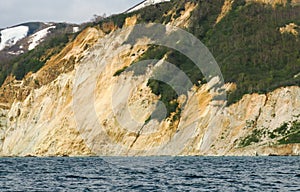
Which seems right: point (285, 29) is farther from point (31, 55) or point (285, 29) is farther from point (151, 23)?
point (31, 55)

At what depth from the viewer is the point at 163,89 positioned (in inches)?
4712

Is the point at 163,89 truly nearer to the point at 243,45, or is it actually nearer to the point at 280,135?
the point at 243,45

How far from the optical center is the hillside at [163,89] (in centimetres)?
9938

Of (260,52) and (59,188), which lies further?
(260,52)

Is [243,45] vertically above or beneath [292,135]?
above

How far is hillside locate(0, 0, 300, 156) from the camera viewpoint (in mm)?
99375

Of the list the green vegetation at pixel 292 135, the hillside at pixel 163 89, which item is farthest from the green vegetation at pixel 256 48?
the green vegetation at pixel 292 135

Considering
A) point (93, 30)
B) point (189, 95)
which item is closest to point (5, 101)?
point (93, 30)

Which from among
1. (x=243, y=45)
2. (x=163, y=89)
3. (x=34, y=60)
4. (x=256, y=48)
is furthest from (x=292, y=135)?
(x=34, y=60)

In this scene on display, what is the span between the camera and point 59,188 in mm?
35594

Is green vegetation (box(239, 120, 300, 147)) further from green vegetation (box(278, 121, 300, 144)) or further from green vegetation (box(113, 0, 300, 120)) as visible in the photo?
green vegetation (box(113, 0, 300, 120))

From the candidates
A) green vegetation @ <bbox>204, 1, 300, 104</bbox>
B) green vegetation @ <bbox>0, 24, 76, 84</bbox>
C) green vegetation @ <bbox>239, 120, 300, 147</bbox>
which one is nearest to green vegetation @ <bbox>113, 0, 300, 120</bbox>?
green vegetation @ <bbox>204, 1, 300, 104</bbox>

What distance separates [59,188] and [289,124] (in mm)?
64343

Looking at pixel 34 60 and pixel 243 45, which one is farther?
pixel 34 60
